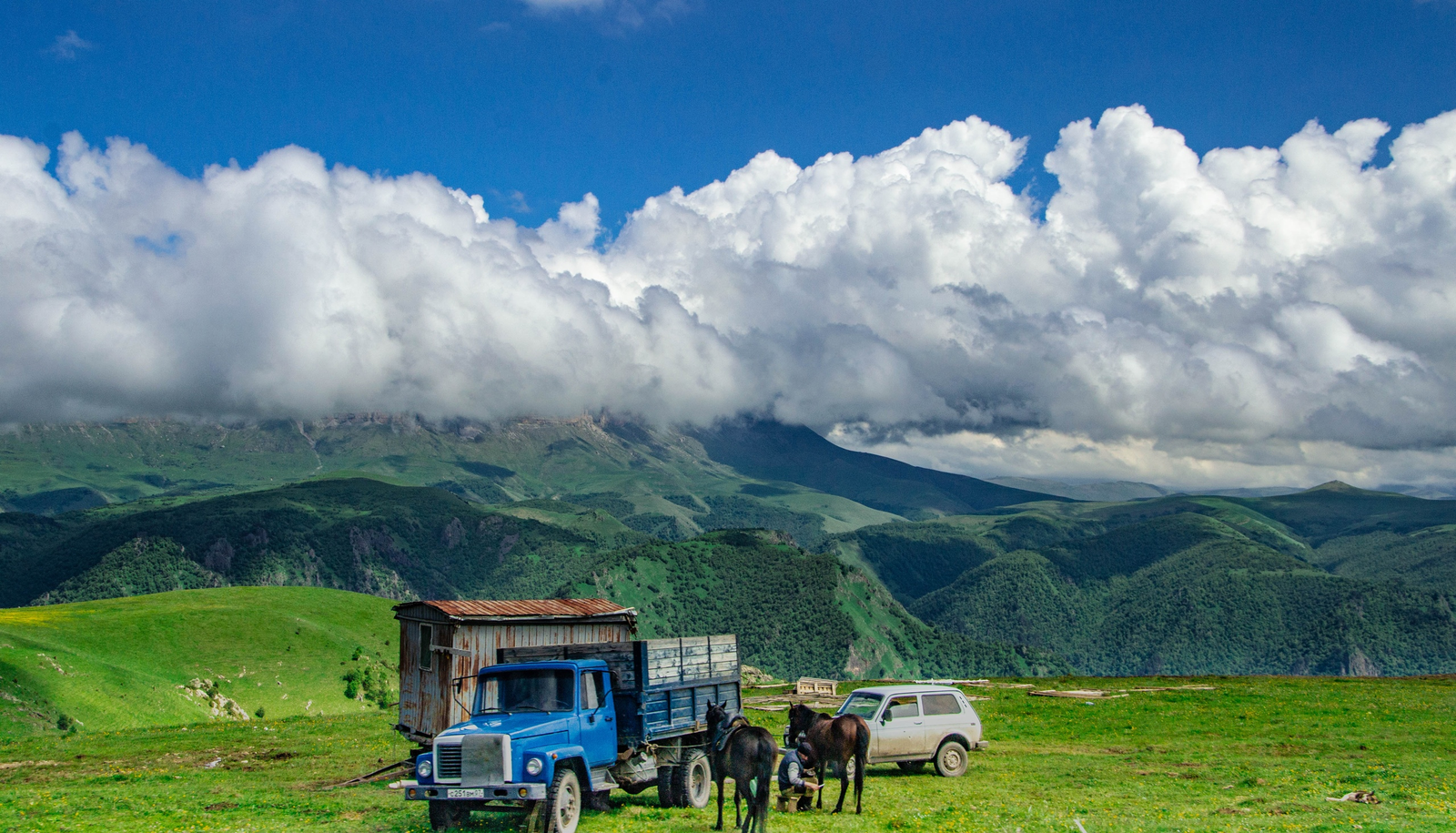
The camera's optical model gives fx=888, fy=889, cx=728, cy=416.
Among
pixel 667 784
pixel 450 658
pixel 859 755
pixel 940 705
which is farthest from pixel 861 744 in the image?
pixel 450 658

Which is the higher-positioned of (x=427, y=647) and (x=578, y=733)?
(x=427, y=647)

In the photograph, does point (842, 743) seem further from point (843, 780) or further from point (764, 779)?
point (764, 779)

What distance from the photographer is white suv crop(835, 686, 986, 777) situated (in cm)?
2659

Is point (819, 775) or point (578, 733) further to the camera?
point (819, 775)

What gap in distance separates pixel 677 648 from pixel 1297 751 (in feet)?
77.6

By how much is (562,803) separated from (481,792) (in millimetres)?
1892

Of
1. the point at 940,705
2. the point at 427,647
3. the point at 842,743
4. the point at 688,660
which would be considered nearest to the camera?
the point at 842,743

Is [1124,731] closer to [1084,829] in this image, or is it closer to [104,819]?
[1084,829]

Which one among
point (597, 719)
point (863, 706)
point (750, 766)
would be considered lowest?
point (863, 706)

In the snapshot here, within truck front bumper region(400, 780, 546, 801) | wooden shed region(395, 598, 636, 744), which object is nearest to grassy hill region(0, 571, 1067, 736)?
wooden shed region(395, 598, 636, 744)

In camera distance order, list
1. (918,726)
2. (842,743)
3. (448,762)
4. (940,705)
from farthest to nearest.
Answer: (940,705) < (918,726) < (842,743) < (448,762)

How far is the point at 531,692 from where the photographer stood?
65.7ft

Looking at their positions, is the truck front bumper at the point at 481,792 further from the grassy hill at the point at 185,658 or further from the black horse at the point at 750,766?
the grassy hill at the point at 185,658

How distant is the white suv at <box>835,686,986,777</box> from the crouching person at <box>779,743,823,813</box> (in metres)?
4.77
